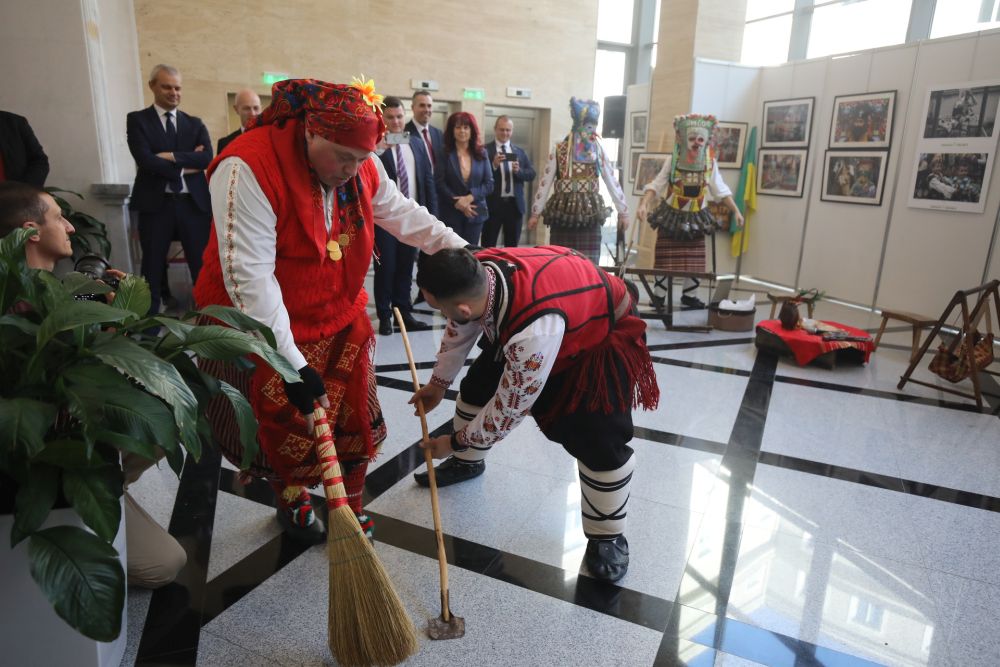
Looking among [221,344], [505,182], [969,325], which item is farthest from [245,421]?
[505,182]

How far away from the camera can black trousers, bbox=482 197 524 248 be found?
231 inches

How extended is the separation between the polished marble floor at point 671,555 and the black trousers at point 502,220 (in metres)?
2.77

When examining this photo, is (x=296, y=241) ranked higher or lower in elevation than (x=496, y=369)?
higher

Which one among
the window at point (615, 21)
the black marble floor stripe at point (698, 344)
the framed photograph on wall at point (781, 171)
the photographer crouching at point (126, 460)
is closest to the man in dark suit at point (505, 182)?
the black marble floor stripe at point (698, 344)

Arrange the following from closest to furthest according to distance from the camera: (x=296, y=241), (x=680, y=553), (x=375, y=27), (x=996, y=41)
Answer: (x=296, y=241)
(x=680, y=553)
(x=996, y=41)
(x=375, y=27)

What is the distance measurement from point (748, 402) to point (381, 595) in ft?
9.32

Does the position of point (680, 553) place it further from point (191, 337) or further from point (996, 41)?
point (996, 41)

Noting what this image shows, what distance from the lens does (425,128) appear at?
5.33 metres

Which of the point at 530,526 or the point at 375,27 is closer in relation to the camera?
the point at 530,526

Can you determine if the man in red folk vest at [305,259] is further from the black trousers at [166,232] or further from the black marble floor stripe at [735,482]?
the black trousers at [166,232]

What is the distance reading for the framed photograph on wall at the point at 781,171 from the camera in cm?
707

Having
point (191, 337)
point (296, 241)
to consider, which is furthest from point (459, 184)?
point (191, 337)

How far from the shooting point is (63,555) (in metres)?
1.20

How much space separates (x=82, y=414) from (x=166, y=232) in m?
4.09
